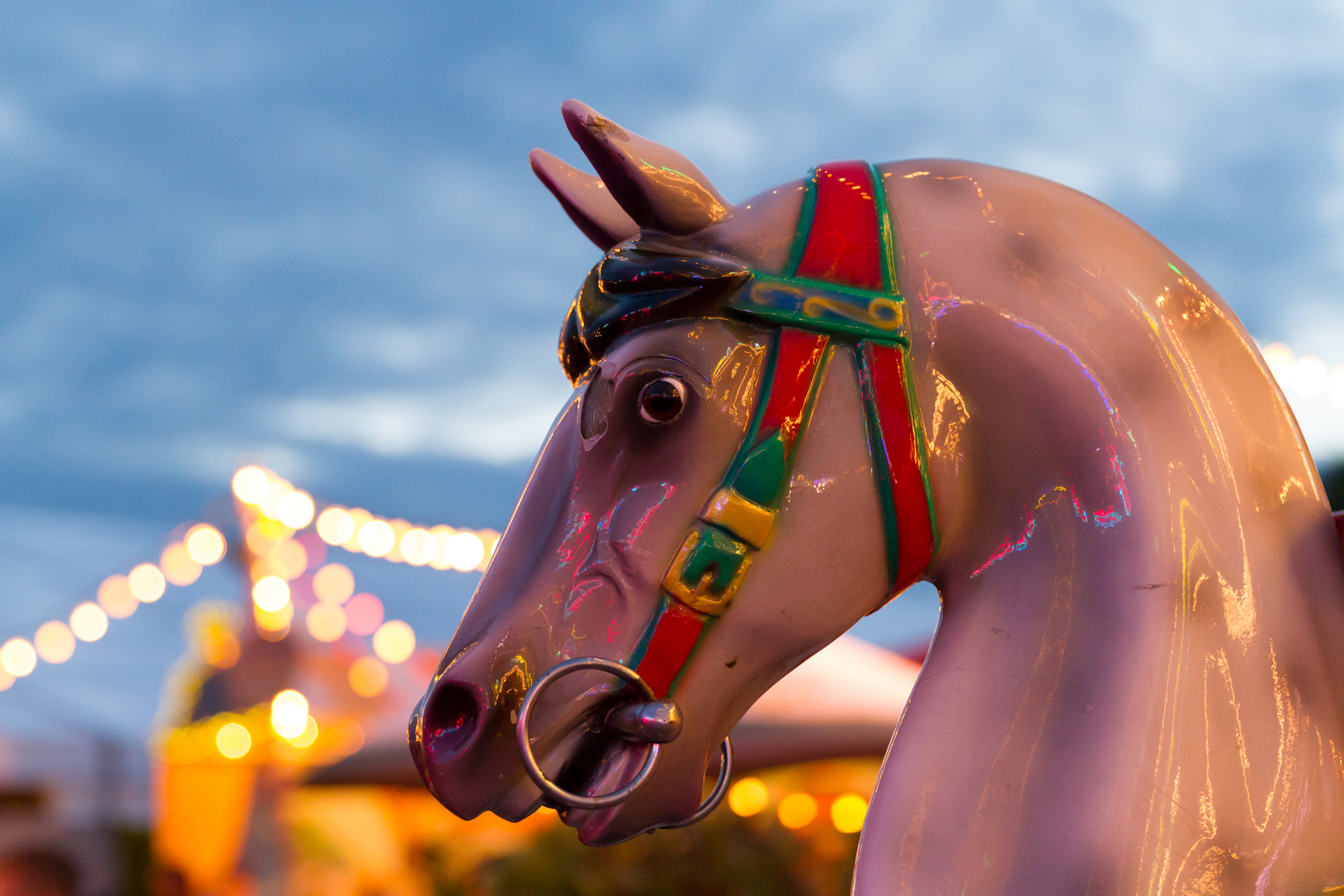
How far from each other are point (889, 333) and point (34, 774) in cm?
890

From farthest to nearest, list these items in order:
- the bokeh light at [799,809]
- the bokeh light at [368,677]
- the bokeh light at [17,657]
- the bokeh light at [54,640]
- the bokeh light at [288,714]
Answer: the bokeh light at [17,657]
the bokeh light at [54,640]
the bokeh light at [368,677]
the bokeh light at [288,714]
the bokeh light at [799,809]

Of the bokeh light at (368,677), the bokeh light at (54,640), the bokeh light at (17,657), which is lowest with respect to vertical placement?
the bokeh light at (17,657)

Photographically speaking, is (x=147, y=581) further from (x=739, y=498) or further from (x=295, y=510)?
(x=739, y=498)

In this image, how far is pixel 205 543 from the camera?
7605mm

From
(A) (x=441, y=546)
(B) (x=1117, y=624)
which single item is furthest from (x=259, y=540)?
(B) (x=1117, y=624)

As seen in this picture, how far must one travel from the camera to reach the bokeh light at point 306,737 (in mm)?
7117

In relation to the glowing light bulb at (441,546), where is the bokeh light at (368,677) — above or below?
below

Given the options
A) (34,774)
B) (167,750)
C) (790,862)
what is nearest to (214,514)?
(167,750)

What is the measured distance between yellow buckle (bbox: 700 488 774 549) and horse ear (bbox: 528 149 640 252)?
279mm

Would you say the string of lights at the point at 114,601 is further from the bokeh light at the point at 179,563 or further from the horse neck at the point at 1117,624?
the horse neck at the point at 1117,624

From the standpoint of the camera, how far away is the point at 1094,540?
28.0 inches

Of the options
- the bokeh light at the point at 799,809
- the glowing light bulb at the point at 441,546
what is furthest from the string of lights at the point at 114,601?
the bokeh light at the point at 799,809

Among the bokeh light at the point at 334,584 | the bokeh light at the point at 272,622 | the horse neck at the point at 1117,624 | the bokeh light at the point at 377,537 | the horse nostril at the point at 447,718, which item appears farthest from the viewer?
the bokeh light at the point at 334,584

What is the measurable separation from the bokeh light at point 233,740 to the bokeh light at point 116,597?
60.3 inches
